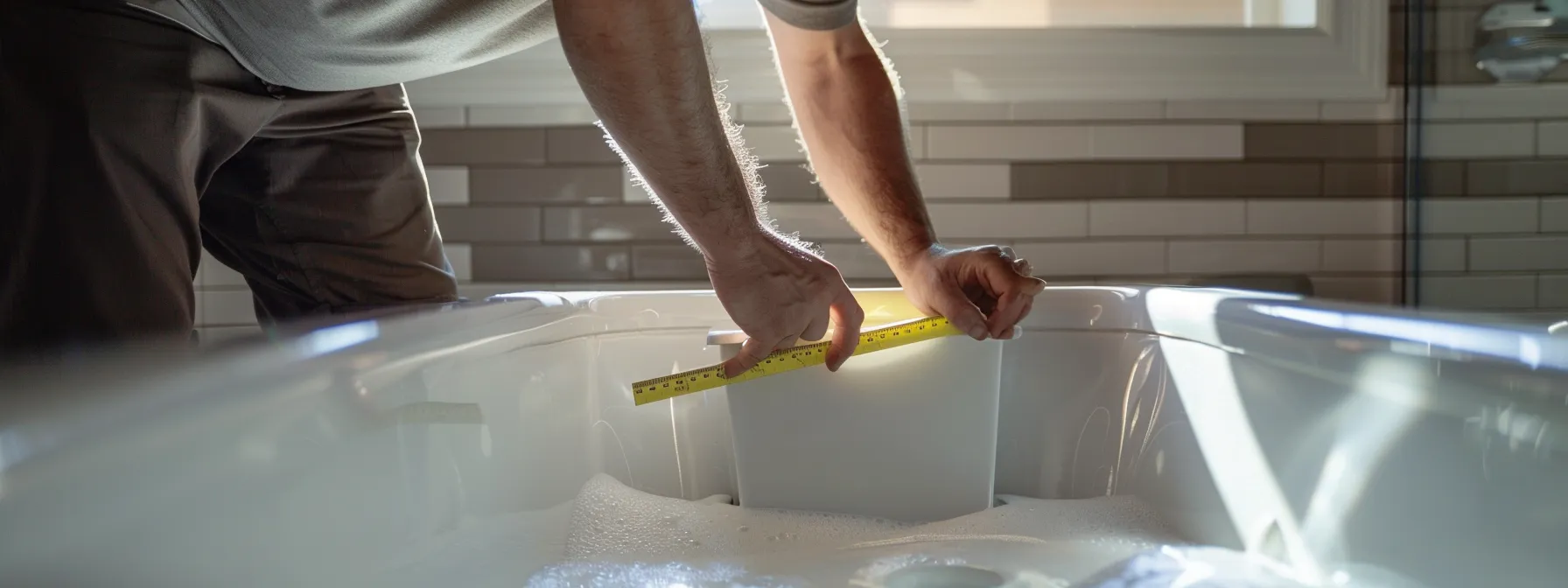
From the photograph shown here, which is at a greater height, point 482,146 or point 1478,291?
point 482,146

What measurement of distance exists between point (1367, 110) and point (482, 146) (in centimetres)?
156

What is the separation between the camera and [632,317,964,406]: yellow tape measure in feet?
3.37

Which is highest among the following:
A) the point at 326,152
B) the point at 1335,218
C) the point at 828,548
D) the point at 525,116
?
the point at 525,116

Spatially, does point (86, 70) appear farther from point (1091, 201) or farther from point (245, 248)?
point (1091, 201)

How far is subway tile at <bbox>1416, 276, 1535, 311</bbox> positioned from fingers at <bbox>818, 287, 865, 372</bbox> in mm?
1347

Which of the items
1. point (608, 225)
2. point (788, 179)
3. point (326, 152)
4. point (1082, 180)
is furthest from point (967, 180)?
point (326, 152)

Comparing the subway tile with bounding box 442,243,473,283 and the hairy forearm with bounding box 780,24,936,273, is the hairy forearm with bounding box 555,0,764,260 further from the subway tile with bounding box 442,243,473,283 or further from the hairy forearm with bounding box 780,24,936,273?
the subway tile with bounding box 442,243,473,283

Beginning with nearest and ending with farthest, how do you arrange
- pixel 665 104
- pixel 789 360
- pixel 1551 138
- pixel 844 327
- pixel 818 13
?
pixel 665 104 → pixel 844 327 → pixel 789 360 → pixel 818 13 → pixel 1551 138

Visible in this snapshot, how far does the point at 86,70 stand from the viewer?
86 centimetres

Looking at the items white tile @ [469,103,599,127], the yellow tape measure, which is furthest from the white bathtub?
white tile @ [469,103,599,127]

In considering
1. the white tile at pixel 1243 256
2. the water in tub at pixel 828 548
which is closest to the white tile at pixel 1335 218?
the white tile at pixel 1243 256

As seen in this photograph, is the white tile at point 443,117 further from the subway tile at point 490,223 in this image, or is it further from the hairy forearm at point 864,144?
the hairy forearm at point 864,144

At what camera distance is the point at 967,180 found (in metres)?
1.89

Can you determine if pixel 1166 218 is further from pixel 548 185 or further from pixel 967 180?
pixel 548 185
